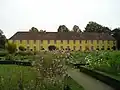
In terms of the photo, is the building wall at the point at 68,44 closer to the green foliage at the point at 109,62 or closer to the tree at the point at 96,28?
the tree at the point at 96,28

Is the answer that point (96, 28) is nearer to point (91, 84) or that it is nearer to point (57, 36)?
point (57, 36)

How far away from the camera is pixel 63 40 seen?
74.4 meters

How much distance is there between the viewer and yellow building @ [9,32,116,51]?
74.1 metres

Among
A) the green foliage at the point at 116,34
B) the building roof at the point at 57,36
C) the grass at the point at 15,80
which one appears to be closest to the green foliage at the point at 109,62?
the grass at the point at 15,80

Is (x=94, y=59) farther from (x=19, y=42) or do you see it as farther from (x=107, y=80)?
(x=19, y=42)

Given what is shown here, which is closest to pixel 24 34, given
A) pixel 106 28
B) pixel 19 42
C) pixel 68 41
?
pixel 19 42

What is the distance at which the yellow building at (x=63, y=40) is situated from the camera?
243 ft

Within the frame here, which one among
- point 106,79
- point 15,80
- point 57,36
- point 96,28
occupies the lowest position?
point 106,79

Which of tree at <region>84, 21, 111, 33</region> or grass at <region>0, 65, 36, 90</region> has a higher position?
tree at <region>84, 21, 111, 33</region>

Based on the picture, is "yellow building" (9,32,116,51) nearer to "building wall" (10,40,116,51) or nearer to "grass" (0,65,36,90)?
"building wall" (10,40,116,51)

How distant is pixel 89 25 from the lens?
85562 millimetres

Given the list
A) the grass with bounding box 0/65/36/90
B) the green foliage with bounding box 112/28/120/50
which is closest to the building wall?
the green foliage with bounding box 112/28/120/50

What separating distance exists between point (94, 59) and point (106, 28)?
209 feet

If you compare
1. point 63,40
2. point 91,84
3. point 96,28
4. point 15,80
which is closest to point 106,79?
point 91,84
